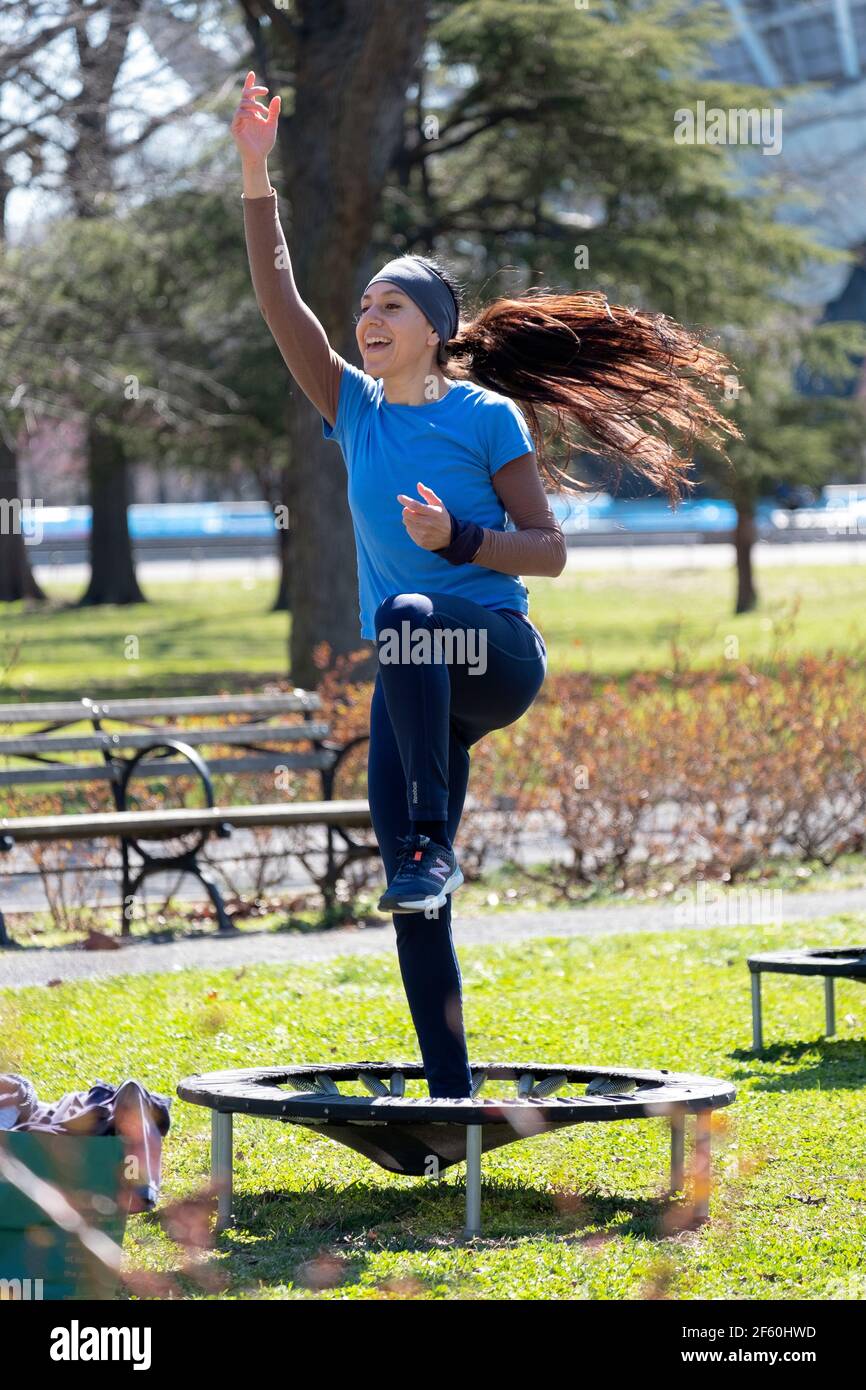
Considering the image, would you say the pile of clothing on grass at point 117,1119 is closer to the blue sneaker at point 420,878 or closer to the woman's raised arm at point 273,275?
the blue sneaker at point 420,878

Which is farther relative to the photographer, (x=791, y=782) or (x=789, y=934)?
(x=791, y=782)

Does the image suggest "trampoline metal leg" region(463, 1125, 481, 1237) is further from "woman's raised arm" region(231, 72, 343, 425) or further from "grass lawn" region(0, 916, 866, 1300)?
"woman's raised arm" region(231, 72, 343, 425)

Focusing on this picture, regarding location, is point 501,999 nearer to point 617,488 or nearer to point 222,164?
point 617,488

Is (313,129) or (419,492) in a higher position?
(313,129)

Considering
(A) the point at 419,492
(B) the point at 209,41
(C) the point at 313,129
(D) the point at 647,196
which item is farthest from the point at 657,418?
(D) the point at 647,196

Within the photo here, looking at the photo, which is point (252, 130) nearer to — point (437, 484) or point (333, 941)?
point (437, 484)

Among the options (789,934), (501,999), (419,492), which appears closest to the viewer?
(419,492)

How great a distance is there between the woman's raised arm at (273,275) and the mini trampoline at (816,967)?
91.3 inches

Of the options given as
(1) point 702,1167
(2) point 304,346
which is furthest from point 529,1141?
(2) point 304,346

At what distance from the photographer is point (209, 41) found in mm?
18516

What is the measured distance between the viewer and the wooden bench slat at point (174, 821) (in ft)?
27.0

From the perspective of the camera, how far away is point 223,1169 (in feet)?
12.7
